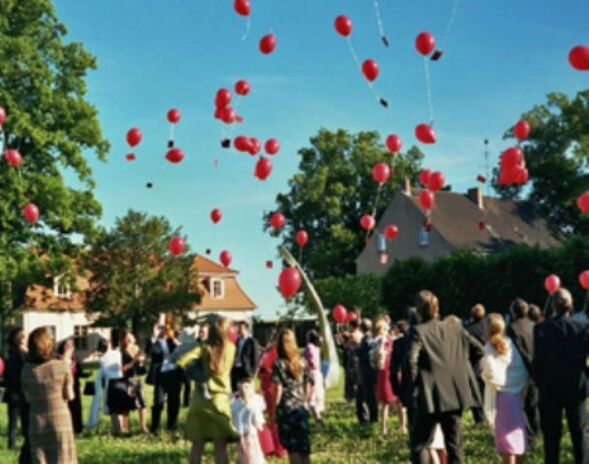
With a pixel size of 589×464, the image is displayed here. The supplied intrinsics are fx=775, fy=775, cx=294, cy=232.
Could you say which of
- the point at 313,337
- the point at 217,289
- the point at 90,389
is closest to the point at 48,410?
the point at 90,389

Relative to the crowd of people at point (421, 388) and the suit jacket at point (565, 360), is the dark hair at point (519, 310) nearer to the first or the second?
the crowd of people at point (421, 388)

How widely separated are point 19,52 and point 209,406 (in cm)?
2499

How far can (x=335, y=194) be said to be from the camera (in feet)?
172

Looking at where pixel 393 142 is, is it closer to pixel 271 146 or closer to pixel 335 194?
pixel 271 146

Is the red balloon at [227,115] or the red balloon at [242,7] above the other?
the red balloon at [242,7]

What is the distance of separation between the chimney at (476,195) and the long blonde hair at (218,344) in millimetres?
48378

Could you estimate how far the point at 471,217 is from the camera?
52594 mm

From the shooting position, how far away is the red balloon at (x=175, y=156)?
13359 mm

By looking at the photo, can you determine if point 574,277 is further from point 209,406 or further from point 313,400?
point 209,406

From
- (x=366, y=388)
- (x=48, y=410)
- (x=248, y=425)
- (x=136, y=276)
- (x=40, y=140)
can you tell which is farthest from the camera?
(x=136, y=276)

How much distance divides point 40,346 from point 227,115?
Result: 6.66 m

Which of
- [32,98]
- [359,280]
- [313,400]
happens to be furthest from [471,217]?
[313,400]

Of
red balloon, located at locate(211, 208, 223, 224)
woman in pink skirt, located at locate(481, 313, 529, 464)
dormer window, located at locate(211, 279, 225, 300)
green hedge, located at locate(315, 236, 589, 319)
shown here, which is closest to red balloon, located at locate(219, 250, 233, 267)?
red balloon, located at locate(211, 208, 223, 224)

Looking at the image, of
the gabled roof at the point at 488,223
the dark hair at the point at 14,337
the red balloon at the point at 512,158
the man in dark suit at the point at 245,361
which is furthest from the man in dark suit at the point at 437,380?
the gabled roof at the point at 488,223
